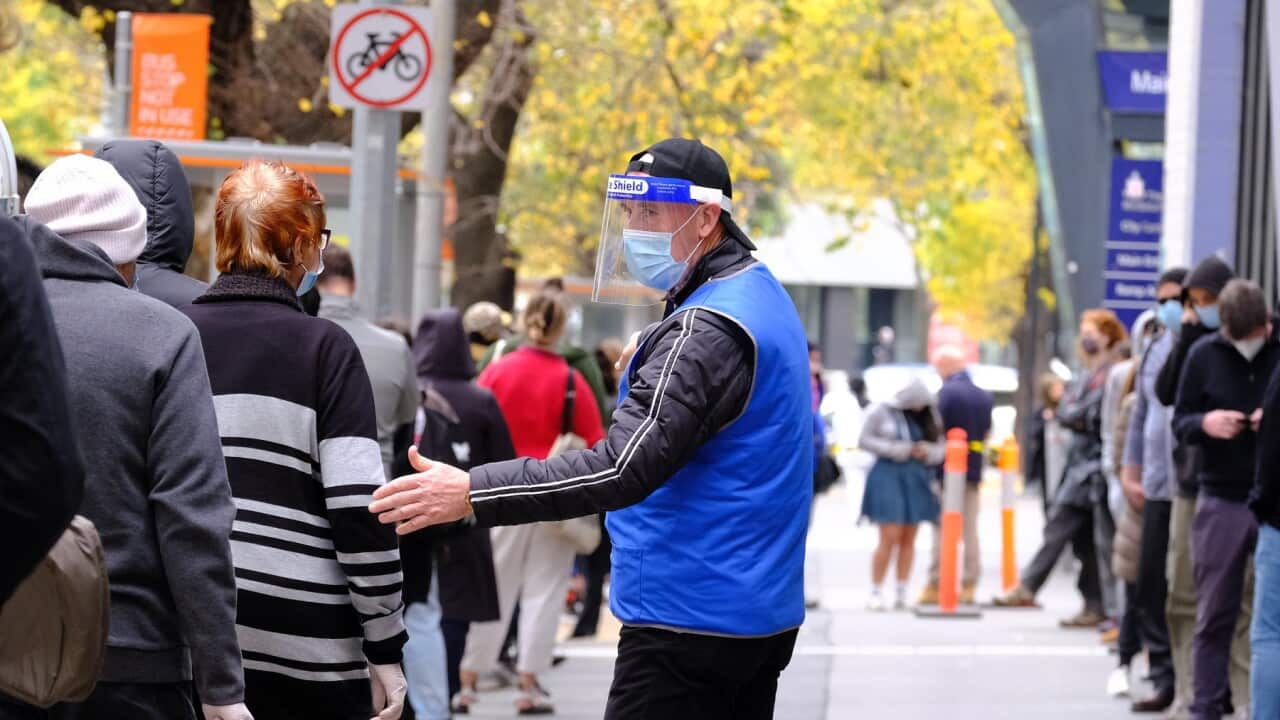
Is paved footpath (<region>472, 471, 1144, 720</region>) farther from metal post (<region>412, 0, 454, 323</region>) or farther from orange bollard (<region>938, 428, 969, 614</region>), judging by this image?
metal post (<region>412, 0, 454, 323</region>)

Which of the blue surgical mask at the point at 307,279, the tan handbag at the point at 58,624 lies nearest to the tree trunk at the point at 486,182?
the blue surgical mask at the point at 307,279

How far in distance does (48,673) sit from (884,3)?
22.7 meters

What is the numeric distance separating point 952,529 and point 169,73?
20.1 feet

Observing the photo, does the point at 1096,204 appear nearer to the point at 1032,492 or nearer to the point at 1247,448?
the point at 1032,492

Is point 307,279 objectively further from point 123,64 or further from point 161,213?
point 123,64

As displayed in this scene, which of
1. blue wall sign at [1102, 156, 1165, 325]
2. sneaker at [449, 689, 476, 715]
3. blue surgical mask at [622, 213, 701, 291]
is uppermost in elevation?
blue wall sign at [1102, 156, 1165, 325]

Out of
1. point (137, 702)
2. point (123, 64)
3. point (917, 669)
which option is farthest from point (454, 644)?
point (123, 64)

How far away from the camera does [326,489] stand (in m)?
4.16

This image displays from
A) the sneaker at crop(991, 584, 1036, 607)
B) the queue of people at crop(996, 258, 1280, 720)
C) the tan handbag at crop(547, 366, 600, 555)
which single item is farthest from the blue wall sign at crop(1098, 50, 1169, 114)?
the tan handbag at crop(547, 366, 600, 555)

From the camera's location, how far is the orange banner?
531 inches

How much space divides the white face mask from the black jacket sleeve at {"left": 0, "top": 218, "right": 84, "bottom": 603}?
6.90 metres

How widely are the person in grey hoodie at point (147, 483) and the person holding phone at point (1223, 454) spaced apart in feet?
18.5

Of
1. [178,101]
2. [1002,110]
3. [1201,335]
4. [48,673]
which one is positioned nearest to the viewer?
[48,673]

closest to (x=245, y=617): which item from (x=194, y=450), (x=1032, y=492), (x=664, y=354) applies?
(x=194, y=450)
